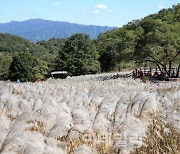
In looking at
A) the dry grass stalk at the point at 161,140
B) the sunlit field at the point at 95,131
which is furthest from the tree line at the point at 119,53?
the dry grass stalk at the point at 161,140

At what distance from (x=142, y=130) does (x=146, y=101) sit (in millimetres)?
1364

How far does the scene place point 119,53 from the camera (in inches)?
1858

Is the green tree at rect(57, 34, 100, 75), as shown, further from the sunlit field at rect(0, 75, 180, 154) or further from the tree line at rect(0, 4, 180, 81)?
the sunlit field at rect(0, 75, 180, 154)

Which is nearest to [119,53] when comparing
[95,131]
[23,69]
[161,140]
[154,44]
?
[154,44]

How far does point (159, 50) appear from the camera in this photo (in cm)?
3791

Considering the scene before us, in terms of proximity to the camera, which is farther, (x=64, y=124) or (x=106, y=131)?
(x=106, y=131)

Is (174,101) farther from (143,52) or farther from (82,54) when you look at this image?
(82,54)

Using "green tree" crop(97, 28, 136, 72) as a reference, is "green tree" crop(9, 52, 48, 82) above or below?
below

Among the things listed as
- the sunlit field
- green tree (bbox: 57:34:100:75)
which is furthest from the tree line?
the sunlit field

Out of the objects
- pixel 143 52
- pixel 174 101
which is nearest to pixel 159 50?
pixel 143 52

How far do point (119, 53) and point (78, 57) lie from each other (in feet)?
95.9

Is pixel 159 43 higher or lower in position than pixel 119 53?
higher

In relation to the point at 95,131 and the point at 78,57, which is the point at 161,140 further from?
the point at 78,57

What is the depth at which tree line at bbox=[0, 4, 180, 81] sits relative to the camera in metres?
38.1
